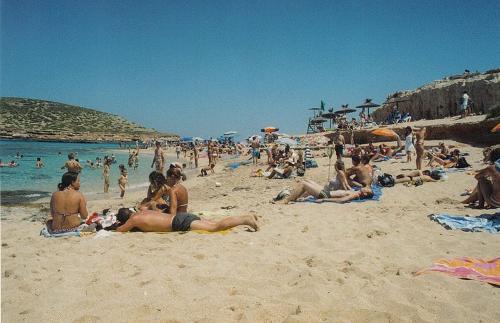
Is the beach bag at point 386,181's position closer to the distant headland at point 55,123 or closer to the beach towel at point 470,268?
the beach towel at point 470,268

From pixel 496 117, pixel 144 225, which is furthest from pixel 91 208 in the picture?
pixel 496 117

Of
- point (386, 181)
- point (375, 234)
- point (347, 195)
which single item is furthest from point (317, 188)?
point (375, 234)

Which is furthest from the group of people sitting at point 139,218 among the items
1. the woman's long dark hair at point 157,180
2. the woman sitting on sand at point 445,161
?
the woman sitting on sand at point 445,161

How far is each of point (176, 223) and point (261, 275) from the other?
85.1 inches

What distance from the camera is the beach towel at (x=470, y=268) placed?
9.54 ft

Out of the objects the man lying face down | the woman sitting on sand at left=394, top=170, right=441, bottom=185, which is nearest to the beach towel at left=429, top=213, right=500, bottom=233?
the man lying face down

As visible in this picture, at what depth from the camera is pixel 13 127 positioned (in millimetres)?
63344

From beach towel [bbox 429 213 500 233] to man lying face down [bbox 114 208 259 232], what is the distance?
2738 mm

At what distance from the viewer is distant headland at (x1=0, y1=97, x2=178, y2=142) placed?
6400cm

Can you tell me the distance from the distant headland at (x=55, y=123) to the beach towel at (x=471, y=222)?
238 ft

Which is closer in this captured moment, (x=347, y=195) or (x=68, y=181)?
(x=68, y=181)

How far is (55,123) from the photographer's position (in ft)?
237

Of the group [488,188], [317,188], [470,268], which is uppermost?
[488,188]

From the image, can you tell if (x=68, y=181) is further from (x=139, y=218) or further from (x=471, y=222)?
(x=471, y=222)
